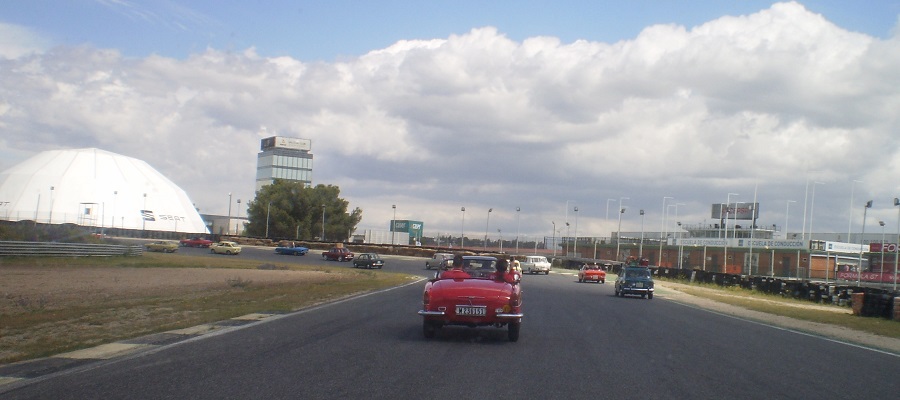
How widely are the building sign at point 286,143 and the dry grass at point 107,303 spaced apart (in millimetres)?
130822

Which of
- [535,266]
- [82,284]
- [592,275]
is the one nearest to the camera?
[82,284]

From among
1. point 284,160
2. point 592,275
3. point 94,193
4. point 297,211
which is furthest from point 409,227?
point 592,275

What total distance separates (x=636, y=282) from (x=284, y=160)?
142587mm

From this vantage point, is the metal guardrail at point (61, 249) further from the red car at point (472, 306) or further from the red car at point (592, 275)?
the red car at point (472, 306)

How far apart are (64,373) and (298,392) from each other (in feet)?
11.1

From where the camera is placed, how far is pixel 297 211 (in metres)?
140

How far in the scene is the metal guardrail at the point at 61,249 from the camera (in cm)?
4442

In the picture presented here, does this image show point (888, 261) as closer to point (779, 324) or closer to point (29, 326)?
point (779, 324)

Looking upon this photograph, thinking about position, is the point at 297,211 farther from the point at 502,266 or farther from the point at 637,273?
the point at 502,266

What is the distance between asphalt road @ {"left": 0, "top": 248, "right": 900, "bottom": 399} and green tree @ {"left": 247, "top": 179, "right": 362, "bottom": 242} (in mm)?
122300

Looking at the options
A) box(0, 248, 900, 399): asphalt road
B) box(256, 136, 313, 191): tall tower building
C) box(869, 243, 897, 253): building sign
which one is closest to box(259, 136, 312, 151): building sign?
box(256, 136, 313, 191): tall tower building

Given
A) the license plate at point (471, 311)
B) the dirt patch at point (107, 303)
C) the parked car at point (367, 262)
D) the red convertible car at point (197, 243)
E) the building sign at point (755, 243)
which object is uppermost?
the building sign at point (755, 243)

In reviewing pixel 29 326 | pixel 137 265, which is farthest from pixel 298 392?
pixel 137 265

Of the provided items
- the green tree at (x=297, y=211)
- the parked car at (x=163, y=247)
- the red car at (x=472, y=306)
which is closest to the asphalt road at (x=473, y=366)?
the red car at (x=472, y=306)
